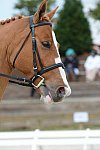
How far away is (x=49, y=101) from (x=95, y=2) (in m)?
20.2

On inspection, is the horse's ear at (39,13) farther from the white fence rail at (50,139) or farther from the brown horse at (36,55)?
the white fence rail at (50,139)

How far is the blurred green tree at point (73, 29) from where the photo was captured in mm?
26281

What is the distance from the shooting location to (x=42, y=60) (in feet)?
15.1

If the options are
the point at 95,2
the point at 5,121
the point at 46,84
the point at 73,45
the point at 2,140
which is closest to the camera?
the point at 46,84

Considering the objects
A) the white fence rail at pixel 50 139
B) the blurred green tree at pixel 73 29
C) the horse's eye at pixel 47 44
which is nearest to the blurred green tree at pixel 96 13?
the blurred green tree at pixel 73 29

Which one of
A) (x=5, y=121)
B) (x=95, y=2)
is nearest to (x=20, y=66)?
(x=5, y=121)

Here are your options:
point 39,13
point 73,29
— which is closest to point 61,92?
point 39,13

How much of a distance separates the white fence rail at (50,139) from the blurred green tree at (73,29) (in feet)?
58.8

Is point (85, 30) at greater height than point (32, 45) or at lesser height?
greater

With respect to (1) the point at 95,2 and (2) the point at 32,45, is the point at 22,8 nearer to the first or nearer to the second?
(1) the point at 95,2

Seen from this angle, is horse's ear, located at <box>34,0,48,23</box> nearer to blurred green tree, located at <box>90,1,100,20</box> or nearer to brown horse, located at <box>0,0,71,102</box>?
brown horse, located at <box>0,0,71,102</box>

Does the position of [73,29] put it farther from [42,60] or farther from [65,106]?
[42,60]

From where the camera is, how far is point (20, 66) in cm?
464

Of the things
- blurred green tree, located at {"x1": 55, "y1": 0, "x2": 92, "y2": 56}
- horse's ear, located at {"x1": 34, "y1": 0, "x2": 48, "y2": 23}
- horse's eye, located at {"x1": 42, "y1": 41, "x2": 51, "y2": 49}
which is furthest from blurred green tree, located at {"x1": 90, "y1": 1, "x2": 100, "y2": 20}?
horse's eye, located at {"x1": 42, "y1": 41, "x2": 51, "y2": 49}
